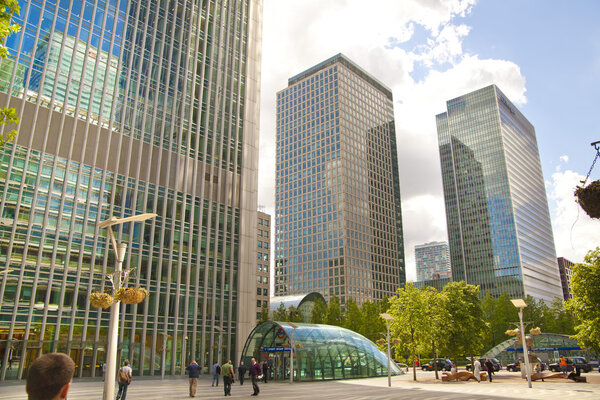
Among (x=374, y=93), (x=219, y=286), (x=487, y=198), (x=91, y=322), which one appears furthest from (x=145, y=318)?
(x=487, y=198)

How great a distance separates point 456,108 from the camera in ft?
648

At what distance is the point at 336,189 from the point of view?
151 meters

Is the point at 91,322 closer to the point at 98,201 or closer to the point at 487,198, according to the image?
the point at 98,201

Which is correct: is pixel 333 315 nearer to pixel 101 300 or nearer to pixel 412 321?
pixel 412 321

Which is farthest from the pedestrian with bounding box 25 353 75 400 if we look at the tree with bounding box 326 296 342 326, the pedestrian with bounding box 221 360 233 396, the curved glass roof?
the tree with bounding box 326 296 342 326

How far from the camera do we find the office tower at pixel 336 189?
149m

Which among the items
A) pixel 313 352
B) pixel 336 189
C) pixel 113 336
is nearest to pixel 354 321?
pixel 313 352

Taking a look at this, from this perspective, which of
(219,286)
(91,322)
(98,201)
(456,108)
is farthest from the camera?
(456,108)

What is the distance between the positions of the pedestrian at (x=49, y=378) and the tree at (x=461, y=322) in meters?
42.0

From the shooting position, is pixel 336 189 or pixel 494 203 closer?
pixel 336 189

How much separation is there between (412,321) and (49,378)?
40.0m

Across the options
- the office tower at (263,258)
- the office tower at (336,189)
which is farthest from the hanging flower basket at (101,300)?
the office tower at (336,189)

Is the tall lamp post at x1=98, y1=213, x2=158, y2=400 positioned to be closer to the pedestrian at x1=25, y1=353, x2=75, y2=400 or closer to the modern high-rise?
the pedestrian at x1=25, y1=353, x2=75, y2=400

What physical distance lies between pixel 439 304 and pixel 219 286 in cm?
2491
